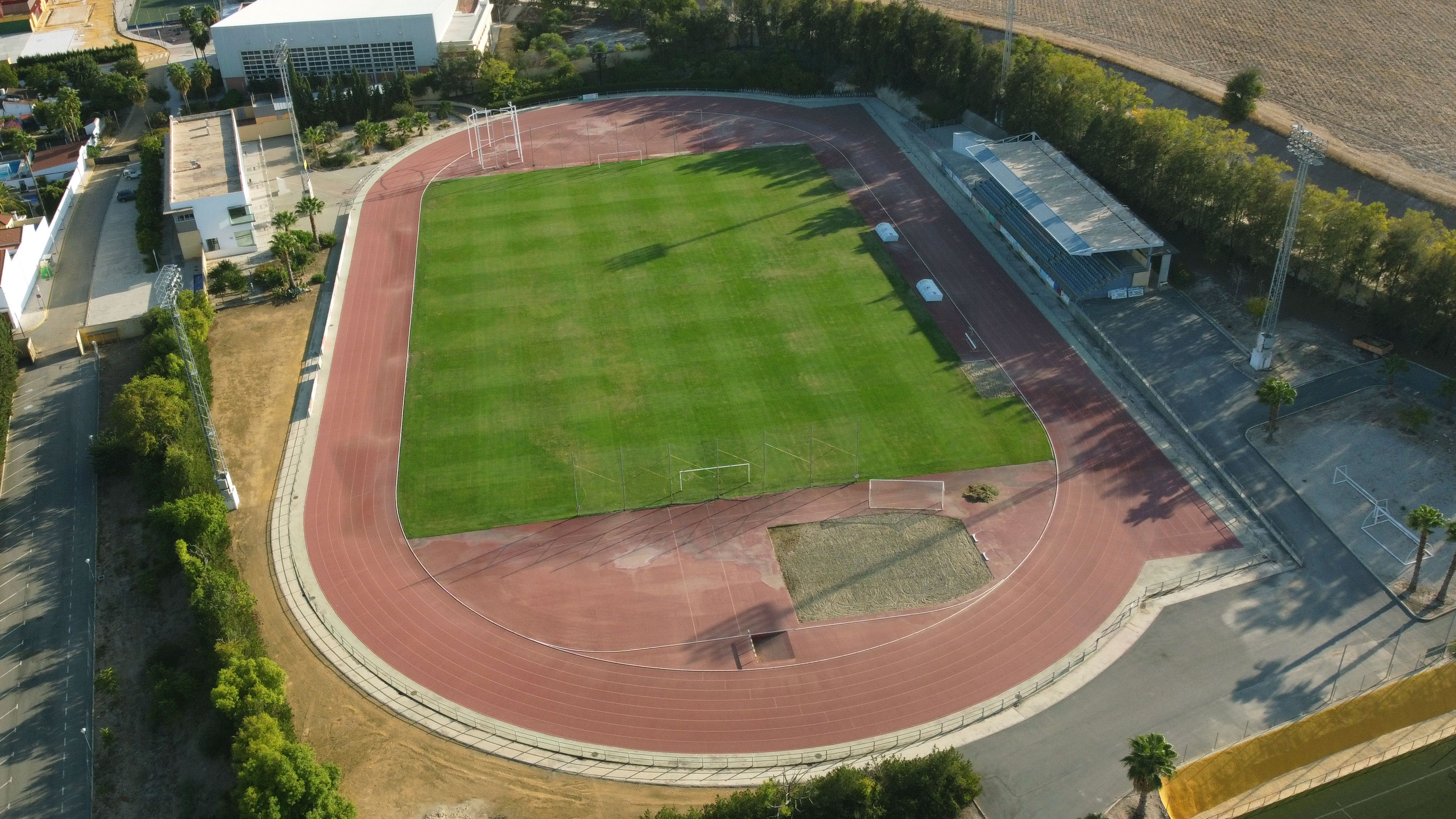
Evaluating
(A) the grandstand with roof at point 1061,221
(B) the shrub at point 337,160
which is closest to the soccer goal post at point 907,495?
(A) the grandstand with roof at point 1061,221

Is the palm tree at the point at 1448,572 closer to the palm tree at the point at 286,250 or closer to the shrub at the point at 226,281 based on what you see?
the palm tree at the point at 286,250

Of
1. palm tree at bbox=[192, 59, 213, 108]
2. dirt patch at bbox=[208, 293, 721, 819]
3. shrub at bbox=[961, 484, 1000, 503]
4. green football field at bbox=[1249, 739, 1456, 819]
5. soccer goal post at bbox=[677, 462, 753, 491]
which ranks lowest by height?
green football field at bbox=[1249, 739, 1456, 819]

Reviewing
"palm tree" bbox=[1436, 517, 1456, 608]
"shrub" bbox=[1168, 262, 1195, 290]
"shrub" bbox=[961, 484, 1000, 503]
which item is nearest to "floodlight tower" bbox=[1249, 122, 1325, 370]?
"shrub" bbox=[1168, 262, 1195, 290]

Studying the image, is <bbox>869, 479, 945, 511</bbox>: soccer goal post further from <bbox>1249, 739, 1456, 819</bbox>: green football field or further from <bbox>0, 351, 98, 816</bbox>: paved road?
<bbox>0, 351, 98, 816</bbox>: paved road

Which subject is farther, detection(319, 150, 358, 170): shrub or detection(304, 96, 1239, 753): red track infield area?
detection(319, 150, 358, 170): shrub

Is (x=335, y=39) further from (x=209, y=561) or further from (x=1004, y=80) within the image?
(x=209, y=561)

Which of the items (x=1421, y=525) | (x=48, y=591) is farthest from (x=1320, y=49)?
(x=48, y=591)
